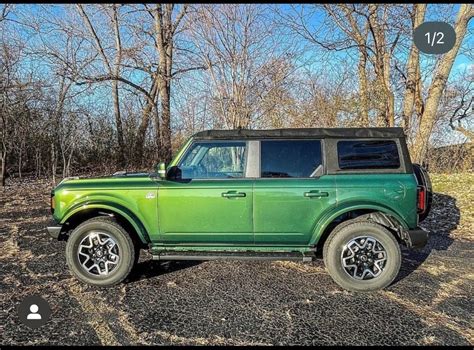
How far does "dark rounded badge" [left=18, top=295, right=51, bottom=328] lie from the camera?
289cm

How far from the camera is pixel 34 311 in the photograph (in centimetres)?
306

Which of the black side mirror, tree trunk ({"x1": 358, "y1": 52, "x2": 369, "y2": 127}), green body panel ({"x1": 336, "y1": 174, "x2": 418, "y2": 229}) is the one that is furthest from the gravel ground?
tree trunk ({"x1": 358, "y1": 52, "x2": 369, "y2": 127})

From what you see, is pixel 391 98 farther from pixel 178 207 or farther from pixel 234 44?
pixel 178 207

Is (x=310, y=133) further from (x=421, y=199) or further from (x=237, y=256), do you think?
(x=237, y=256)

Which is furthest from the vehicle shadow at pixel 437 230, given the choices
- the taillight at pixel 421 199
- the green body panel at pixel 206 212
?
the green body panel at pixel 206 212

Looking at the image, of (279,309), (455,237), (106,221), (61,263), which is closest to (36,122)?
(61,263)

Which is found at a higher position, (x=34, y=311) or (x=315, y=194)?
(x=315, y=194)

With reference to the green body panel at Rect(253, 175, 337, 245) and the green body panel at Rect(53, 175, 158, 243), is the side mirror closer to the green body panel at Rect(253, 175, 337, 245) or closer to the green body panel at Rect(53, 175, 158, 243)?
the green body panel at Rect(53, 175, 158, 243)

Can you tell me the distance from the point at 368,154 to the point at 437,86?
327 inches

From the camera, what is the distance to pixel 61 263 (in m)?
4.30

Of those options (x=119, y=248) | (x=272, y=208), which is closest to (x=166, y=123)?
(x=119, y=248)

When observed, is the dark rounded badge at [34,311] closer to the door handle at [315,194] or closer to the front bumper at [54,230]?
the front bumper at [54,230]

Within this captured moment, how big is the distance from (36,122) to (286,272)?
11.4m

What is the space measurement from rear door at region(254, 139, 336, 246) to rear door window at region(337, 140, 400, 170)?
258 mm
